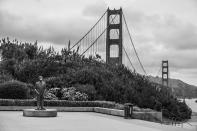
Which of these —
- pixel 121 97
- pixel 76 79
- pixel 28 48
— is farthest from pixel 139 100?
pixel 28 48

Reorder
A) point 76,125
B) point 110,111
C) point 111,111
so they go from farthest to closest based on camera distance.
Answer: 1. point 110,111
2. point 111,111
3. point 76,125

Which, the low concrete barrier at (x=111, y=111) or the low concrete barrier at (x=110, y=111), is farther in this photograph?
the low concrete barrier at (x=110, y=111)

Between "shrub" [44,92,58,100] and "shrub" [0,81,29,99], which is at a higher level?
"shrub" [0,81,29,99]

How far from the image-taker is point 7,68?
49375 millimetres

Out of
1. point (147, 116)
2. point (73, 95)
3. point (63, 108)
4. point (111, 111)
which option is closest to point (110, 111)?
point (111, 111)

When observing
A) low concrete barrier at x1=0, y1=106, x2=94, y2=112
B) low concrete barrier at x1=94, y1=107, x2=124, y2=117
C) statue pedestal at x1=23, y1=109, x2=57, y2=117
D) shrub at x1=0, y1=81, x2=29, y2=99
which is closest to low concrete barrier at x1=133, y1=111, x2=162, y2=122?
low concrete barrier at x1=94, y1=107, x2=124, y2=117

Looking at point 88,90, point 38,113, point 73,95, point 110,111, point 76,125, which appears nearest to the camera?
point 76,125

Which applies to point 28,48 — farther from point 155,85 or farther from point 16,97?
point 16,97

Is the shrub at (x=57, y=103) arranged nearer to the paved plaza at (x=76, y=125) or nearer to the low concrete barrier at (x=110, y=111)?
the low concrete barrier at (x=110, y=111)

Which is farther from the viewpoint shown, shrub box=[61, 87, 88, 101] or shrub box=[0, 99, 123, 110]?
shrub box=[61, 87, 88, 101]

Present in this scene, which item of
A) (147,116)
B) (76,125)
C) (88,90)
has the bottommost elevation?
(76,125)

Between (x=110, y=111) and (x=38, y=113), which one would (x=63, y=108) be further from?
(x=38, y=113)

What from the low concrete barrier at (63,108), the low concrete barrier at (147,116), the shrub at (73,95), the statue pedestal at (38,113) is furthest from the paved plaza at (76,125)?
the shrub at (73,95)

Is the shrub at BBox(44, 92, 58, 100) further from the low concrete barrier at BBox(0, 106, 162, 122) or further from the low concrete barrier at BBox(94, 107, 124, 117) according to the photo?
the low concrete barrier at BBox(94, 107, 124, 117)
